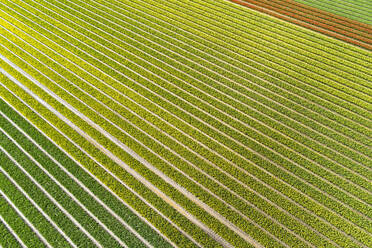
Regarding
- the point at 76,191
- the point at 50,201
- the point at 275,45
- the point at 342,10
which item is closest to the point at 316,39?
the point at 275,45

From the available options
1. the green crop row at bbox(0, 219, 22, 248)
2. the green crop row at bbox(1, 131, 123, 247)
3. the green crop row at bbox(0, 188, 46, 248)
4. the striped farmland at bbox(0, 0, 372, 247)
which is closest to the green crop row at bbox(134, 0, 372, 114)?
the striped farmland at bbox(0, 0, 372, 247)

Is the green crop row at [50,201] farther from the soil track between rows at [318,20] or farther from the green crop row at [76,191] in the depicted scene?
the soil track between rows at [318,20]

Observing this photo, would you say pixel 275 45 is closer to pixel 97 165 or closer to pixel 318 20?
pixel 318 20

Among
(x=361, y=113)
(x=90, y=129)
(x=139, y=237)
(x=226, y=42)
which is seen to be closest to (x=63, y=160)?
(x=90, y=129)

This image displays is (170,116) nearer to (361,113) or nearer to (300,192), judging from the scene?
(300,192)

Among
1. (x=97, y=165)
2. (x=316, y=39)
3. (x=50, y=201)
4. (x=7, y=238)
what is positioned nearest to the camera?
(x=7, y=238)
